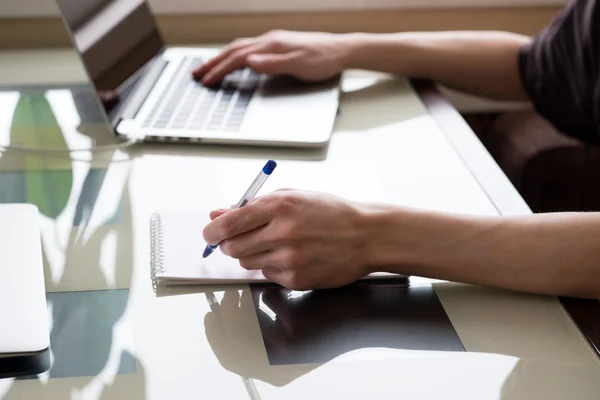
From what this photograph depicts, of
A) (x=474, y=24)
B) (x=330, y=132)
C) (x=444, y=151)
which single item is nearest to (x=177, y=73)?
(x=330, y=132)

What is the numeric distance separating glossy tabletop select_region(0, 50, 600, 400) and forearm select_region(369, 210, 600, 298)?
20mm

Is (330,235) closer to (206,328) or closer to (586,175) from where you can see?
(206,328)

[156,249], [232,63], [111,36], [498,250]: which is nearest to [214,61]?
[232,63]

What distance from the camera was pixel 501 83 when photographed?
1342mm

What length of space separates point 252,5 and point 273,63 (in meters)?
0.41

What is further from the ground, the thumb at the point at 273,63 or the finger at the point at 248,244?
the finger at the point at 248,244

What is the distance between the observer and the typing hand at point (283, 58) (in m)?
1.23

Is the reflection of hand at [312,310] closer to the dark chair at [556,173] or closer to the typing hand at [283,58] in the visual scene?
the typing hand at [283,58]

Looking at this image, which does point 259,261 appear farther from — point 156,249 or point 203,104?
point 203,104

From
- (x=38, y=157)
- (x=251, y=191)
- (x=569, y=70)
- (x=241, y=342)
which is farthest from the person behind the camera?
(x=569, y=70)

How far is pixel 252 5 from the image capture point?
1.60 m

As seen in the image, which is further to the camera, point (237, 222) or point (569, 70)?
point (569, 70)

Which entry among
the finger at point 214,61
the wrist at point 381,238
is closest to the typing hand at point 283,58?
the finger at point 214,61

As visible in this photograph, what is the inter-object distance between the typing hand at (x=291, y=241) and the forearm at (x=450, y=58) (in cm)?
52
